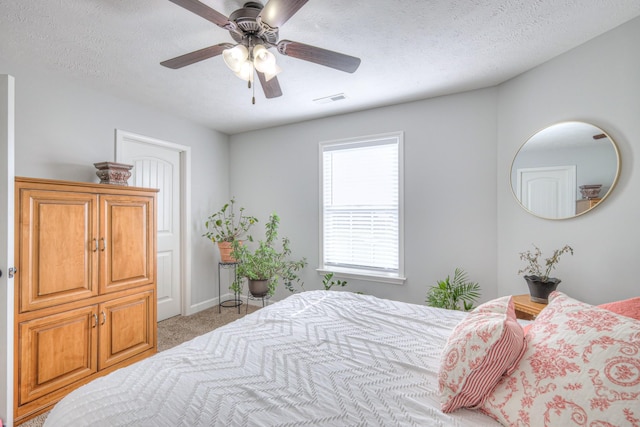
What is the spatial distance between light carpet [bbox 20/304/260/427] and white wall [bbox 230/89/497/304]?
1086mm

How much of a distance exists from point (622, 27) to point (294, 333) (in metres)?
2.68

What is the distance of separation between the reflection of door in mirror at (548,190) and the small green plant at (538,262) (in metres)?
0.27

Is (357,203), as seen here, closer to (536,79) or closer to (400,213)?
(400,213)

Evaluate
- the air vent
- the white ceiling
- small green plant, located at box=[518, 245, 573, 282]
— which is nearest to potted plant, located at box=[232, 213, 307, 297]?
the air vent

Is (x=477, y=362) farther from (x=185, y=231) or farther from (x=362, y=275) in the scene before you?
(x=185, y=231)

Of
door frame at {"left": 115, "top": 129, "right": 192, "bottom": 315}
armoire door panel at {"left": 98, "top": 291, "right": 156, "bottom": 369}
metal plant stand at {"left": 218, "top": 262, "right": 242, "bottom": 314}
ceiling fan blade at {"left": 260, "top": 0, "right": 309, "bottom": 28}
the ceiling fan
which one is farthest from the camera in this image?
metal plant stand at {"left": 218, "top": 262, "right": 242, "bottom": 314}

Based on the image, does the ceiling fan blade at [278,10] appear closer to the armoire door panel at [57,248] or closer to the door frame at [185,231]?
the armoire door panel at [57,248]

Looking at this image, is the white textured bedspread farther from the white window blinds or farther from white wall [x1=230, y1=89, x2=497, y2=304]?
the white window blinds

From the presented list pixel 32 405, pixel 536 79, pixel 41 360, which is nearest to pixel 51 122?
pixel 41 360

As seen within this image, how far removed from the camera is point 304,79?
252 centimetres

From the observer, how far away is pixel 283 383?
1.04m

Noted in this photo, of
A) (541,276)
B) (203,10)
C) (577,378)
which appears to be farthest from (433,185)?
(203,10)

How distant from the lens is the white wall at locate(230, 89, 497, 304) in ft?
9.01

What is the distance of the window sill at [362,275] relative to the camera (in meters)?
3.13
